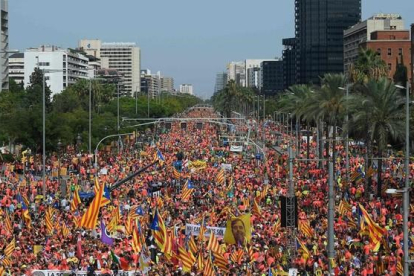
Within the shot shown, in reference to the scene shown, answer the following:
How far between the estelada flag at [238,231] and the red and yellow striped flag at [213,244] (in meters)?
0.87

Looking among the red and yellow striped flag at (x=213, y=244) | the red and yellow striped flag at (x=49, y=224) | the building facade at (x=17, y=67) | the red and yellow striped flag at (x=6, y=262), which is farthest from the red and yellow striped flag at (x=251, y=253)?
the building facade at (x=17, y=67)

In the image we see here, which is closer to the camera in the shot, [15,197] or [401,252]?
[401,252]

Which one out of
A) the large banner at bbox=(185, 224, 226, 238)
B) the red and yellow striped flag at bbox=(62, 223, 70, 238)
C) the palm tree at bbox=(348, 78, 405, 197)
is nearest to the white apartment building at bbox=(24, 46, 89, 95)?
the palm tree at bbox=(348, 78, 405, 197)

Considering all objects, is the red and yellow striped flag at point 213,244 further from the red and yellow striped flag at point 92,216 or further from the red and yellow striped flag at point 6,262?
the red and yellow striped flag at point 6,262

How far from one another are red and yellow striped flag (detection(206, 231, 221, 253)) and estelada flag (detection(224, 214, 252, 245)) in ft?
2.86

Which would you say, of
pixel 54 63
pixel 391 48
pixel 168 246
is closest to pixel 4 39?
pixel 54 63

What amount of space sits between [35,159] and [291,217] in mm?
41771

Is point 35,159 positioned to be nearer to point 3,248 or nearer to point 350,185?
point 350,185

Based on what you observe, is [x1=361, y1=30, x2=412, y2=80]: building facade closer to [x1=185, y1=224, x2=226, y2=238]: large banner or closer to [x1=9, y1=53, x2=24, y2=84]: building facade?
[x1=9, y1=53, x2=24, y2=84]: building facade

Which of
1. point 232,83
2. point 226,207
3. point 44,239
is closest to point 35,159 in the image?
point 226,207

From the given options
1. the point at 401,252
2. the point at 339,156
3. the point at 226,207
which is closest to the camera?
the point at 401,252

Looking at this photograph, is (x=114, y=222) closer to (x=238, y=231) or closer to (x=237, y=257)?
(x=238, y=231)

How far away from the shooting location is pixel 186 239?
25938mm

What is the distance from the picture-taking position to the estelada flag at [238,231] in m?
25.1
